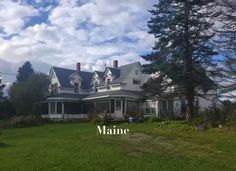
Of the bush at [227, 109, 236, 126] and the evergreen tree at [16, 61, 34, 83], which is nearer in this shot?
the bush at [227, 109, 236, 126]

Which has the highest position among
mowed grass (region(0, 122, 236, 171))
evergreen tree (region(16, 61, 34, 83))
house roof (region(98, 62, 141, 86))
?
evergreen tree (region(16, 61, 34, 83))

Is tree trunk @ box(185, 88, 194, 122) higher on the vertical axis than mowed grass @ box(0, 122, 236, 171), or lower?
higher

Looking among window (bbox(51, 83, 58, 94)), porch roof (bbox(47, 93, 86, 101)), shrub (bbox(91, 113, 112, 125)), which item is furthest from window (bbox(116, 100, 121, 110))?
shrub (bbox(91, 113, 112, 125))

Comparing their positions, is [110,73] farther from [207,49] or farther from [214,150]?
[214,150]

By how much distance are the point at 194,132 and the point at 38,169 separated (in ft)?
43.9

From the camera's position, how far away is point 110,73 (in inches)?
2148

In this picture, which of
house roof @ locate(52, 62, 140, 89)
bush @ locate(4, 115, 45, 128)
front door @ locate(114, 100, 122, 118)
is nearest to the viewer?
bush @ locate(4, 115, 45, 128)

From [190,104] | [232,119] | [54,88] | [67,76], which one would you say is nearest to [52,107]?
[54,88]

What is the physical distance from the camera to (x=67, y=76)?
197 ft

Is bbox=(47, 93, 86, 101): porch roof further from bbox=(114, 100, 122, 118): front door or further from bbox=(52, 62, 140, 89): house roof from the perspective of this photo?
bbox=(114, 100, 122, 118): front door

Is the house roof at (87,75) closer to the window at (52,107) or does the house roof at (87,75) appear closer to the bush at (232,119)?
the window at (52,107)

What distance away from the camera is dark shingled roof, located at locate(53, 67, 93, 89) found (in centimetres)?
5834

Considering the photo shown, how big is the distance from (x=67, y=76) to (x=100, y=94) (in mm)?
8414

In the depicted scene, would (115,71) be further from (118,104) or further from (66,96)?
(66,96)
